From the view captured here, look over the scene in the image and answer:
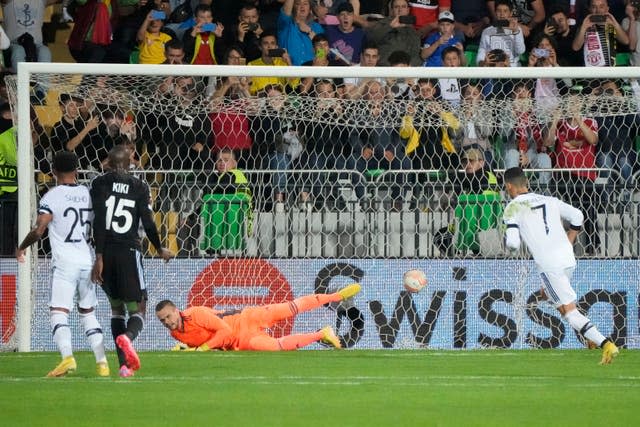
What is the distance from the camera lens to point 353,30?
17844 mm

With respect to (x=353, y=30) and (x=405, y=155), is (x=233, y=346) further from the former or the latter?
(x=353, y=30)

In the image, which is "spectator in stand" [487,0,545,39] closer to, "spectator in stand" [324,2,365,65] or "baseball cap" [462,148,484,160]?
"spectator in stand" [324,2,365,65]

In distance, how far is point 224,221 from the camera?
49.5ft

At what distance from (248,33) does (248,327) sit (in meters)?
4.67

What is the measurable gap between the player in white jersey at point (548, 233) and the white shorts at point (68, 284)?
386 cm

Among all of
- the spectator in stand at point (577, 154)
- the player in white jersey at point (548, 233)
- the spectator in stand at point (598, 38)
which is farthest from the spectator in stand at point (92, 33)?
the player in white jersey at point (548, 233)

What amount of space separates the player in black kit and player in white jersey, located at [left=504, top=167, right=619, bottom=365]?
137 inches

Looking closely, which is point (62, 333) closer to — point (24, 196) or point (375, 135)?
point (24, 196)

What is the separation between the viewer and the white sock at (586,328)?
1225 cm

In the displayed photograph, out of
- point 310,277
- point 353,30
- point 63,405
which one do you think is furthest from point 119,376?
point 353,30

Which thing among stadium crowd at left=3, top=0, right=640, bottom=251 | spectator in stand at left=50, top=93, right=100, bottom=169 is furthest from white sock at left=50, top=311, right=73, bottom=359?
spectator in stand at left=50, top=93, right=100, bottom=169

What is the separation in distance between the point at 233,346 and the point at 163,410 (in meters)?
5.81

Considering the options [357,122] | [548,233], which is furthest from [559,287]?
[357,122]

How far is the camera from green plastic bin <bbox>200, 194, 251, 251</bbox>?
1505cm
